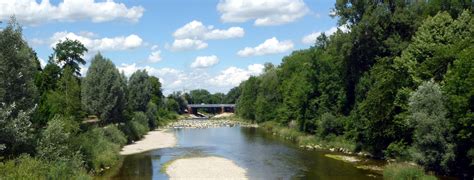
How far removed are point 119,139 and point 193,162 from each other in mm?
16582

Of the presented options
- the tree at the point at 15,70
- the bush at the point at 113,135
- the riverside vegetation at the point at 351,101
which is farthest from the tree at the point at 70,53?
the tree at the point at 15,70

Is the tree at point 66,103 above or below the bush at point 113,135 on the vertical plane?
above

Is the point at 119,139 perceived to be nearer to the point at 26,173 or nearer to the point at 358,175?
the point at 358,175

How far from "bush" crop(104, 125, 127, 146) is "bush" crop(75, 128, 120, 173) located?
4761mm

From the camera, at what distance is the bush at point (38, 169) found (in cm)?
2655

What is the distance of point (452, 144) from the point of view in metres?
40.1

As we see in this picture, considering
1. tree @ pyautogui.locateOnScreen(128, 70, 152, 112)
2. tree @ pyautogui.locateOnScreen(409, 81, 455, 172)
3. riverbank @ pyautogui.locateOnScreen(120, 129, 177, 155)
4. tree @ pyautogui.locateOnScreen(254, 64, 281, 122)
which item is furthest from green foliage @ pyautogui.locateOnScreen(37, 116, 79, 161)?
tree @ pyautogui.locateOnScreen(254, 64, 281, 122)

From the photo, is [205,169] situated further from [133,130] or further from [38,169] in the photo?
[133,130]

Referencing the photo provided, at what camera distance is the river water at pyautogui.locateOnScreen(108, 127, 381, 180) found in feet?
149

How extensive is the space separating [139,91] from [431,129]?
69.2 meters

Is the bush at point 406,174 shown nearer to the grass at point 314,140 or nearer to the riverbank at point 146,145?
the grass at point 314,140

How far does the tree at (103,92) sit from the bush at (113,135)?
3658 mm

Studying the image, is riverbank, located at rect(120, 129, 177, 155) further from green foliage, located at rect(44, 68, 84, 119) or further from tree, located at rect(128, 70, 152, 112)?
tree, located at rect(128, 70, 152, 112)

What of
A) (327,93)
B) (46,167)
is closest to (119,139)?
(327,93)
